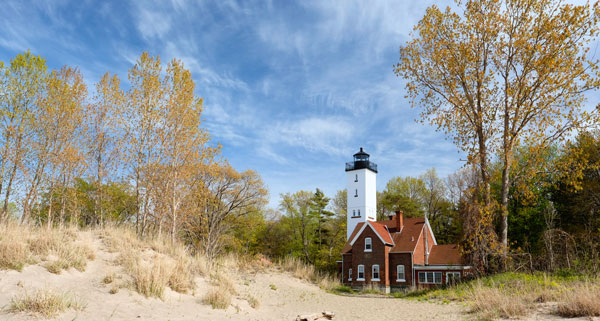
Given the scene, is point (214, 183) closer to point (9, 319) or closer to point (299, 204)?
point (299, 204)

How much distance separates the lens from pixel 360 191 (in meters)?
46.6

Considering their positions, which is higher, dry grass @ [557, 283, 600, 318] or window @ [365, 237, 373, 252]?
window @ [365, 237, 373, 252]

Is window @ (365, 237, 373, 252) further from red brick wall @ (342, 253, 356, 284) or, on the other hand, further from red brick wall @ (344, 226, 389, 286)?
red brick wall @ (342, 253, 356, 284)

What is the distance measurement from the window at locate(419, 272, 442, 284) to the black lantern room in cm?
1761

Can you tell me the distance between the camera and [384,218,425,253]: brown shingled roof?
113 ft

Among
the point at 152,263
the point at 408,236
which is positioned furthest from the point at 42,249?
the point at 408,236

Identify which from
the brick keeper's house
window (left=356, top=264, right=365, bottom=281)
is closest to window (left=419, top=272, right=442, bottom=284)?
the brick keeper's house

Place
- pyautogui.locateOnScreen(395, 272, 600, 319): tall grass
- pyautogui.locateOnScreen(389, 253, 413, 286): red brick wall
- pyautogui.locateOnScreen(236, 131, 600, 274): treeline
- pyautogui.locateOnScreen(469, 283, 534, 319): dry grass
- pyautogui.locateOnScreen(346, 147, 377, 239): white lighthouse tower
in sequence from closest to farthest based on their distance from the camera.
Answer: pyautogui.locateOnScreen(395, 272, 600, 319): tall grass < pyautogui.locateOnScreen(469, 283, 534, 319): dry grass < pyautogui.locateOnScreen(236, 131, 600, 274): treeline < pyautogui.locateOnScreen(389, 253, 413, 286): red brick wall < pyautogui.locateOnScreen(346, 147, 377, 239): white lighthouse tower

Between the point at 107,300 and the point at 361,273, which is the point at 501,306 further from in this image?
the point at 361,273

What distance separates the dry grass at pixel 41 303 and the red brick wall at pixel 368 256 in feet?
100

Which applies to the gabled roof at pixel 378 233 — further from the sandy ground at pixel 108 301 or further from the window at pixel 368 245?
the sandy ground at pixel 108 301

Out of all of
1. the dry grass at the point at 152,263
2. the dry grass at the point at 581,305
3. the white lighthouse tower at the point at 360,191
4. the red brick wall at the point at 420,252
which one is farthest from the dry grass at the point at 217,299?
the white lighthouse tower at the point at 360,191

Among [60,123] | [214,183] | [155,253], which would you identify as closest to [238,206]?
[214,183]

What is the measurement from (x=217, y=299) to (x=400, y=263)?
27.4 metres
